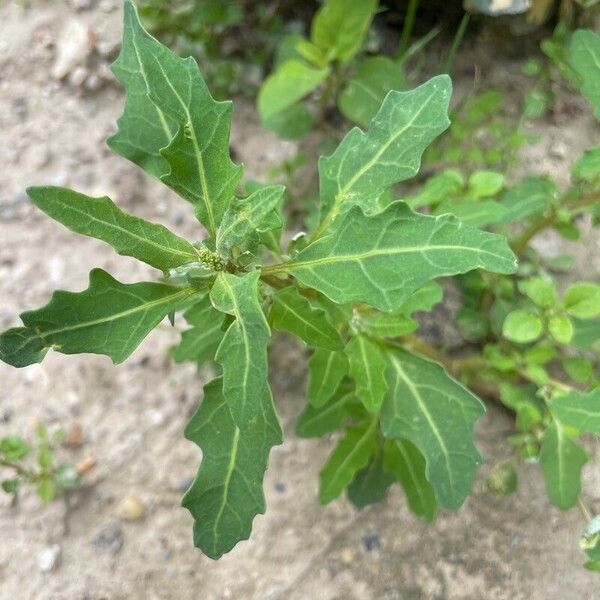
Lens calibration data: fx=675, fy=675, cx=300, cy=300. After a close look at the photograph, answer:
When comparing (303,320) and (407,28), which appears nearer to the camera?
(303,320)

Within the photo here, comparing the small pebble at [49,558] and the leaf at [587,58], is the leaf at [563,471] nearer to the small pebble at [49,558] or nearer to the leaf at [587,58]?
the leaf at [587,58]

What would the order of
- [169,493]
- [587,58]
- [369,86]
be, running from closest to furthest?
[587,58] < [169,493] < [369,86]

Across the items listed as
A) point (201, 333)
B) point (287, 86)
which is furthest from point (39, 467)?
point (287, 86)

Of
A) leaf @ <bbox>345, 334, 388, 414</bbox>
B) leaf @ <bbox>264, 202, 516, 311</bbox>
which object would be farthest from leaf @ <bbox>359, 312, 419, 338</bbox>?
leaf @ <bbox>264, 202, 516, 311</bbox>

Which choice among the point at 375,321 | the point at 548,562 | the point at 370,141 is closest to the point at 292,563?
the point at 548,562

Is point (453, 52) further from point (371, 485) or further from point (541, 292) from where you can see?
point (371, 485)

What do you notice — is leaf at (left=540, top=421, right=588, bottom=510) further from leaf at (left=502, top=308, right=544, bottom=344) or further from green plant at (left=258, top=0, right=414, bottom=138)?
green plant at (left=258, top=0, right=414, bottom=138)
